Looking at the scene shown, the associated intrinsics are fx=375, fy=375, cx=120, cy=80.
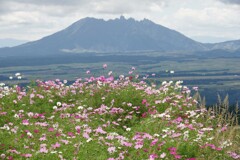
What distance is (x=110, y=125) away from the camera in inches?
446

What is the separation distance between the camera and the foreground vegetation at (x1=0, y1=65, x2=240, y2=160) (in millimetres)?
8320

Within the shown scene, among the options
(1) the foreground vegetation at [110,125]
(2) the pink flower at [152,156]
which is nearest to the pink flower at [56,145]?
(1) the foreground vegetation at [110,125]

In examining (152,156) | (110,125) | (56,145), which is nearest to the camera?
(152,156)

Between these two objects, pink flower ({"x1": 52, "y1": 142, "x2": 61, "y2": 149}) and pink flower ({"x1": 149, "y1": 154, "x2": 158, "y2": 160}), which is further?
pink flower ({"x1": 52, "y1": 142, "x2": 61, "y2": 149})

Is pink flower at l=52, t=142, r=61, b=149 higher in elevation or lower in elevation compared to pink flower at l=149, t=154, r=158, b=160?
higher

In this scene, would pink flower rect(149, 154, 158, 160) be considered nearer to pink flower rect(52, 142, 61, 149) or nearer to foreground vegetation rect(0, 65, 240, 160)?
foreground vegetation rect(0, 65, 240, 160)

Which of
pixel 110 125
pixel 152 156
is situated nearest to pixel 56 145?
pixel 152 156

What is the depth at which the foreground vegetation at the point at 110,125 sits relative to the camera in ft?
27.3

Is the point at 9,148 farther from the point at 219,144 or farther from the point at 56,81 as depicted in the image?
the point at 56,81

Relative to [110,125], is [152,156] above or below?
above

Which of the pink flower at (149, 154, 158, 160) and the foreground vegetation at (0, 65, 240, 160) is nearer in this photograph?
the pink flower at (149, 154, 158, 160)

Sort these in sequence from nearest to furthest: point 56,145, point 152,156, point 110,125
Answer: point 152,156, point 56,145, point 110,125

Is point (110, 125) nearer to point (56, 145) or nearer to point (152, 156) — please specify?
point (56, 145)

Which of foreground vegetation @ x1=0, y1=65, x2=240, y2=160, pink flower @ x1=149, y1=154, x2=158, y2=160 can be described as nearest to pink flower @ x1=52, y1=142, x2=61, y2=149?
foreground vegetation @ x1=0, y1=65, x2=240, y2=160
